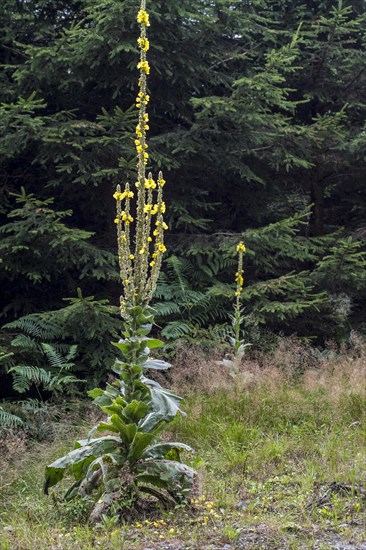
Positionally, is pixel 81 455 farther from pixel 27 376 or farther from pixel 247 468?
pixel 27 376

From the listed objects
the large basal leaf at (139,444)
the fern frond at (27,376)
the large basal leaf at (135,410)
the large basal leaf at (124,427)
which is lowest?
the fern frond at (27,376)

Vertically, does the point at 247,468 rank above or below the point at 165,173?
below

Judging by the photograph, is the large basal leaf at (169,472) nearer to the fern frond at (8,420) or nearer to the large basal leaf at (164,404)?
the large basal leaf at (164,404)

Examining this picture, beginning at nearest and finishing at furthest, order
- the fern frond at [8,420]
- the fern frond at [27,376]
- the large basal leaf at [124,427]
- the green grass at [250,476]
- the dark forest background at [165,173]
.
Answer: the green grass at [250,476] → the large basal leaf at [124,427] → the fern frond at [8,420] → the fern frond at [27,376] → the dark forest background at [165,173]

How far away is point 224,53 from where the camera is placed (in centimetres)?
843

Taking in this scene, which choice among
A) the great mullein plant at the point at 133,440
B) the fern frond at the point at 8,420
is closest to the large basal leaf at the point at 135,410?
the great mullein plant at the point at 133,440

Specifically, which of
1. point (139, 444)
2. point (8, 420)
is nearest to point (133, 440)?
point (139, 444)

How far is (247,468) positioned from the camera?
4.42 meters

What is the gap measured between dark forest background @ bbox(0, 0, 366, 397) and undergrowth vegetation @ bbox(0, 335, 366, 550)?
4.11 feet

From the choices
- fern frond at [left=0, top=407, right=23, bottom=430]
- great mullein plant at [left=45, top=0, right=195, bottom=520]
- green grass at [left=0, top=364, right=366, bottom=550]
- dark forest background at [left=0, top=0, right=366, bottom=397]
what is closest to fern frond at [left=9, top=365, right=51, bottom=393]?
dark forest background at [left=0, top=0, right=366, bottom=397]

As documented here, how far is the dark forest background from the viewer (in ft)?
23.7

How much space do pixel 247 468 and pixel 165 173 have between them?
496 cm

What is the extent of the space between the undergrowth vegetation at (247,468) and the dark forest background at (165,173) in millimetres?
1252

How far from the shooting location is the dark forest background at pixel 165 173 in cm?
723
